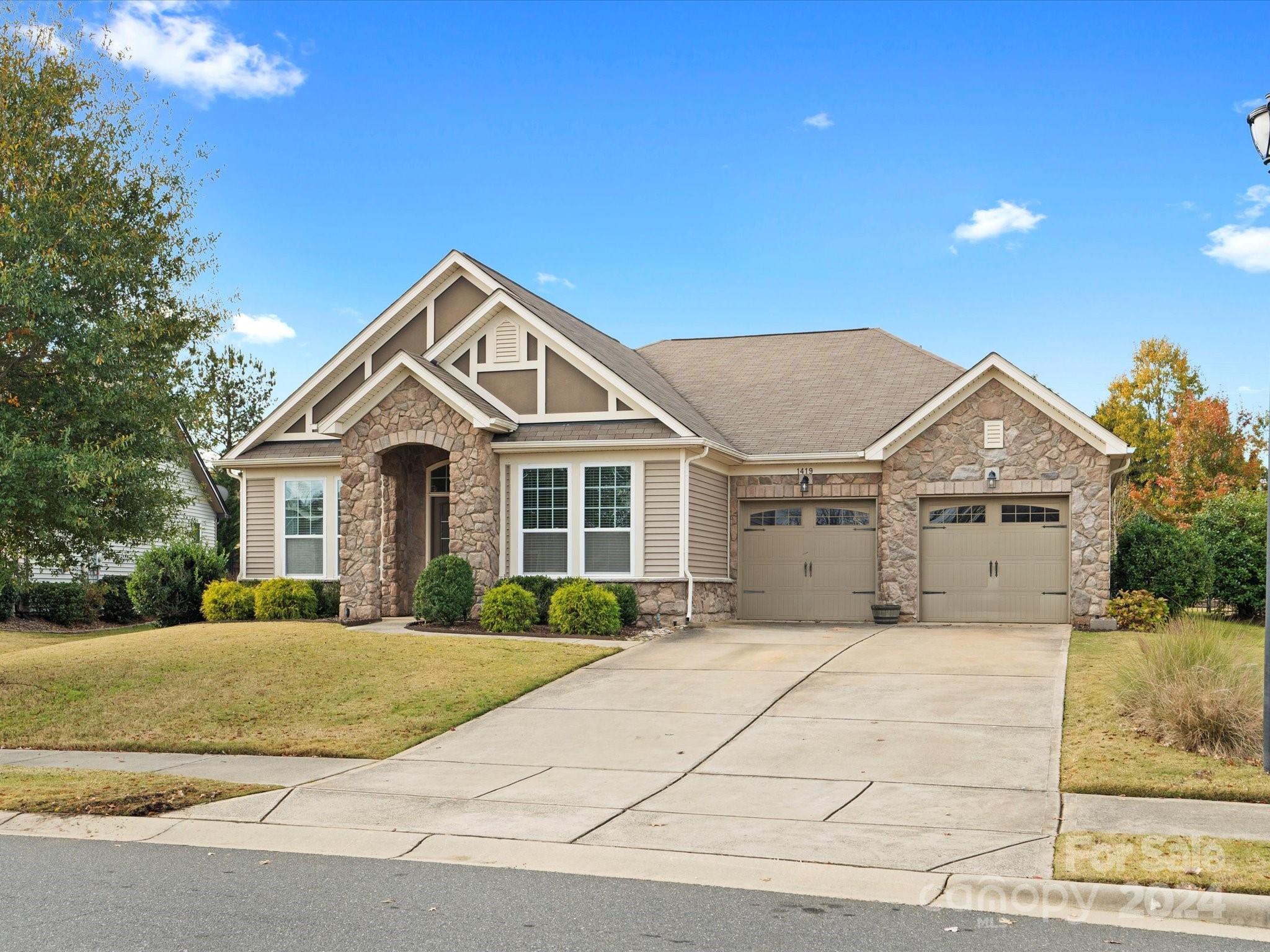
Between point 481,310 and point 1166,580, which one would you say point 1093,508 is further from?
point 481,310

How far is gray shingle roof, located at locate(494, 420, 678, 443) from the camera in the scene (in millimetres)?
20062

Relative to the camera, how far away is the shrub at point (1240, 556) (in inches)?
909

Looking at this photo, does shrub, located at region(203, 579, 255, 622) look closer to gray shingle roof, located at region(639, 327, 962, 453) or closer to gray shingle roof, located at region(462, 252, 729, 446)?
gray shingle roof, located at region(462, 252, 729, 446)

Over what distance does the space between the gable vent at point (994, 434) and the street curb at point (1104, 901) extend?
1462 centimetres

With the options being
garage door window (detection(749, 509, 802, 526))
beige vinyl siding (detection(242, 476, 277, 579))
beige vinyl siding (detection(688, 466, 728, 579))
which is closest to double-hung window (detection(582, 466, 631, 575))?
beige vinyl siding (detection(688, 466, 728, 579))

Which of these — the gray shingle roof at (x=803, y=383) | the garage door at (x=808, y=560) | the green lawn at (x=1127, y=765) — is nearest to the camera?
the green lawn at (x=1127, y=765)

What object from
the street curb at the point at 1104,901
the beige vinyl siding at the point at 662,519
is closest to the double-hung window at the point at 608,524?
the beige vinyl siding at the point at 662,519

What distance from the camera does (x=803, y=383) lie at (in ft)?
82.9

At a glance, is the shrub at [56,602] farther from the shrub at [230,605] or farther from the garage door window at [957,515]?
the garage door window at [957,515]

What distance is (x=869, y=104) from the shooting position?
731 inches

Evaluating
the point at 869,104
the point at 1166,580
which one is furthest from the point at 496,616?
the point at 1166,580

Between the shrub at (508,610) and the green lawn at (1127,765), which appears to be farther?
the shrub at (508,610)

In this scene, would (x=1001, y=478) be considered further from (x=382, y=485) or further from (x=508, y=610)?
(x=382, y=485)

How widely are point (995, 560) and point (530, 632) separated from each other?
854 centimetres
